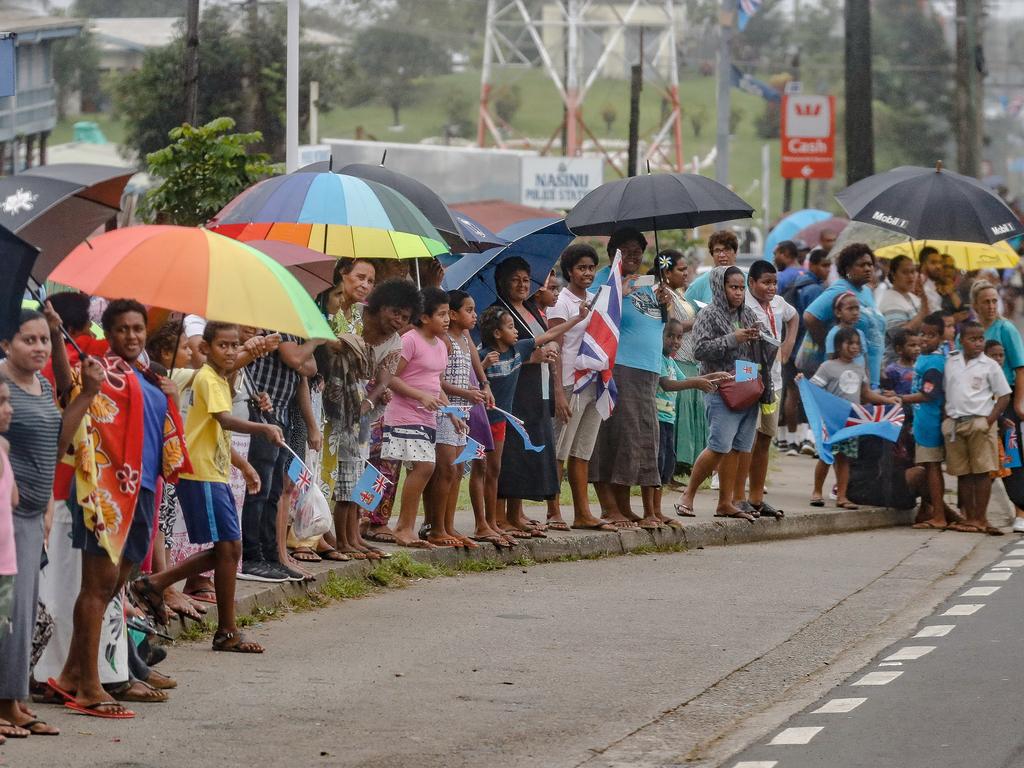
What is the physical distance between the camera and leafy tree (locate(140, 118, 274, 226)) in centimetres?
1812

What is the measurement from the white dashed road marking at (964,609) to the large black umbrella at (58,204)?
5.40 meters

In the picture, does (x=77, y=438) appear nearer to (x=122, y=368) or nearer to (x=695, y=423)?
(x=122, y=368)

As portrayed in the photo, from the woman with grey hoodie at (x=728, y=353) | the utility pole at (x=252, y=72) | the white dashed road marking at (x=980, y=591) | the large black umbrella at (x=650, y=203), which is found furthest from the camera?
the utility pole at (x=252, y=72)

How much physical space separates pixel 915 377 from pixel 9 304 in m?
9.95

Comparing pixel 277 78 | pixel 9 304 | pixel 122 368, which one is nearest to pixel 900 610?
pixel 122 368

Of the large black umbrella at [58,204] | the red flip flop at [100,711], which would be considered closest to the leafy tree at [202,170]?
the large black umbrella at [58,204]

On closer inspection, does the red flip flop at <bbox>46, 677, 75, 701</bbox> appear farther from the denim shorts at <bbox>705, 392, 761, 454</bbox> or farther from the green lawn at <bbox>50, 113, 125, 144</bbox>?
the green lawn at <bbox>50, 113, 125, 144</bbox>

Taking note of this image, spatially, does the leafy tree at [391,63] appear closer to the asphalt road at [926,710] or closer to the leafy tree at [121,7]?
the leafy tree at [121,7]

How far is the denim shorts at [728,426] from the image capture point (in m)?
13.5

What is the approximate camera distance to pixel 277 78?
107ft

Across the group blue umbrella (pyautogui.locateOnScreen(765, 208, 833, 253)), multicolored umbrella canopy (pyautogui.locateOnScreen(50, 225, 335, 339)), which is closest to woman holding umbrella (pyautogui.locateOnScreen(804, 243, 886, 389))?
multicolored umbrella canopy (pyautogui.locateOnScreen(50, 225, 335, 339))

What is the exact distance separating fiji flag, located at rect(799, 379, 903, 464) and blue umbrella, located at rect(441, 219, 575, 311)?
327 centimetres

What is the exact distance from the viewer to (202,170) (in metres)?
18.3

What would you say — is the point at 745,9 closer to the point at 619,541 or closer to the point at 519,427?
the point at 619,541
